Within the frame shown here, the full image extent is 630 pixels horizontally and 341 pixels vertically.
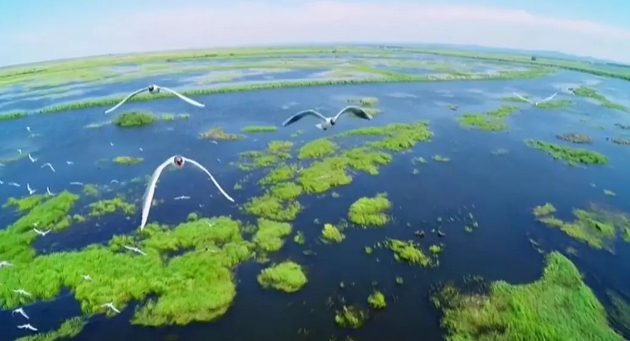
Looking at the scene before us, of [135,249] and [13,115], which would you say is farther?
[13,115]

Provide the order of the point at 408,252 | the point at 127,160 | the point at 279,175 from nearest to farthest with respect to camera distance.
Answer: the point at 408,252 < the point at 279,175 < the point at 127,160

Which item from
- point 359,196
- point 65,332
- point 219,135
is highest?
point 219,135

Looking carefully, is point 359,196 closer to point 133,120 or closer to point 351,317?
point 351,317

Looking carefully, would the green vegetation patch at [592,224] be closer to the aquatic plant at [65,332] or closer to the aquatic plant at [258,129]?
the aquatic plant at [65,332]

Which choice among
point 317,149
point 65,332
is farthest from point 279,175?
point 65,332

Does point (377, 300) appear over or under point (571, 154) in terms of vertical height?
under

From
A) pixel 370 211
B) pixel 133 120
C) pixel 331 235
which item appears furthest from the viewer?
pixel 133 120

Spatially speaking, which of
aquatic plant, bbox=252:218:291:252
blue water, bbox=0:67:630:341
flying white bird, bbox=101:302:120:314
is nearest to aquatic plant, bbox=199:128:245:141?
blue water, bbox=0:67:630:341
